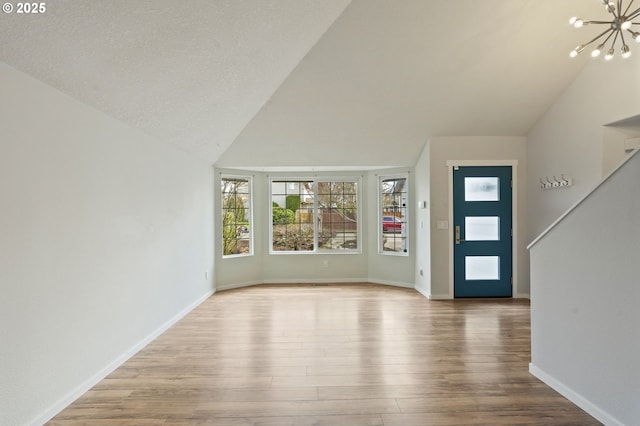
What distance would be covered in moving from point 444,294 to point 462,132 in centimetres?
249

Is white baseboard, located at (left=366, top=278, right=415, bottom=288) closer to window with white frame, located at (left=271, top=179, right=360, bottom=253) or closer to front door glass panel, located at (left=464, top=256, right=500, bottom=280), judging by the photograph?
window with white frame, located at (left=271, top=179, right=360, bottom=253)

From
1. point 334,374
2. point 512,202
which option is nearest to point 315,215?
point 512,202

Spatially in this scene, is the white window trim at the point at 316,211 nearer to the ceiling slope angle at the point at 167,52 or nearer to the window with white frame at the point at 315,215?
the window with white frame at the point at 315,215

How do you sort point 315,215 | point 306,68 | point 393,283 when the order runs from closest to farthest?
point 306,68 < point 393,283 < point 315,215

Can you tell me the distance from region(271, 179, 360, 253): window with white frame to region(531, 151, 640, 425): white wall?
4140mm

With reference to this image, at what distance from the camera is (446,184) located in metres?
5.32

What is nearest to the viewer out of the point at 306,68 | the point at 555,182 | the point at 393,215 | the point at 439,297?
the point at 306,68

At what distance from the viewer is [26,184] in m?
2.12

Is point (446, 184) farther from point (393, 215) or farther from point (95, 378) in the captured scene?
point (95, 378)

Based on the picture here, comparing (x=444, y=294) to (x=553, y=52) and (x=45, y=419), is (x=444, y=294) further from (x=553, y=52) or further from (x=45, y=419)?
(x=45, y=419)

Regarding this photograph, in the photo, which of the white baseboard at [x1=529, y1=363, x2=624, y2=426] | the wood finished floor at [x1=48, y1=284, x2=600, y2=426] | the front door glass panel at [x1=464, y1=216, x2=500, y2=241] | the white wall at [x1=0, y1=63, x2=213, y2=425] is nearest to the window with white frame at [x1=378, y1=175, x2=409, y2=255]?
the front door glass panel at [x1=464, y1=216, x2=500, y2=241]

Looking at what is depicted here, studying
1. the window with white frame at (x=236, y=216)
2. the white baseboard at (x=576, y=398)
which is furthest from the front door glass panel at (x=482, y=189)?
the window with white frame at (x=236, y=216)

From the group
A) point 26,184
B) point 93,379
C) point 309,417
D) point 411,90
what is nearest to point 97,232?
point 26,184

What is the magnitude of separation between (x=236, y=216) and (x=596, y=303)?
528 cm
